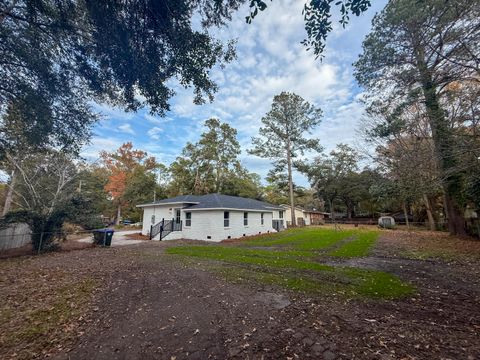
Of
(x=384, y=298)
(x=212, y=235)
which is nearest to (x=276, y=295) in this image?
(x=384, y=298)

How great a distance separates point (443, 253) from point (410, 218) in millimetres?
30581

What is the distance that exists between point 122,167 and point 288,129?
86.7 ft

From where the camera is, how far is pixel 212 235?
1683 centimetres

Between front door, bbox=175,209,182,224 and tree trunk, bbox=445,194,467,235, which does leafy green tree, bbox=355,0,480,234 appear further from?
front door, bbox=175,209,182,224

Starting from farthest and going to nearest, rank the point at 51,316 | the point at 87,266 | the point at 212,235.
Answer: the point at 212,235 < the point at 87,266 < the point at 51,316

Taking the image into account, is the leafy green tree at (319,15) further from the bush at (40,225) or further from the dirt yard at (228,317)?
the bush at (40,225)

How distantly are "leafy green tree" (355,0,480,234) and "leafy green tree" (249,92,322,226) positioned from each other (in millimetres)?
13945

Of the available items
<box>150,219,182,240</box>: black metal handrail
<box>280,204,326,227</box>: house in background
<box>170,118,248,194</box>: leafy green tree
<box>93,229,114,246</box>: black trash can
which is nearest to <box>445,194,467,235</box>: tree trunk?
<box>150,219,182,240</box>: black metal handrail

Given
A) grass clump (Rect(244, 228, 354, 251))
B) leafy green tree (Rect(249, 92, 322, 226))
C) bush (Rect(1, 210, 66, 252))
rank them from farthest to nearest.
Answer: leafy green tree (Rect(249, 92, 322, 226)) < grass clump (Rect(244, 228, 354, 251)) < bush (Rect(1, 210, 66, 252))

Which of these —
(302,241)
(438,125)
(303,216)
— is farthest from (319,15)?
(303,216)

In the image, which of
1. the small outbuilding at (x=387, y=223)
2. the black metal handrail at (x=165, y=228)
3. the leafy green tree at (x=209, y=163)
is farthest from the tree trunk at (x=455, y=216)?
the leafy green tree at (x=209, y=163)

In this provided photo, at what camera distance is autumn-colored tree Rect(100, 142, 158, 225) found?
32281 mm

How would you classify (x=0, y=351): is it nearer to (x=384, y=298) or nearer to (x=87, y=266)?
(x=87, y=266)

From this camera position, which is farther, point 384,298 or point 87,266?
point 87,266
